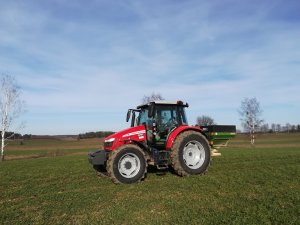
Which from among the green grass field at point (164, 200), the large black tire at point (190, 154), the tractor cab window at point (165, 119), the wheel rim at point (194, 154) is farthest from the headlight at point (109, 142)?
the wheel rim at point (194, 154)

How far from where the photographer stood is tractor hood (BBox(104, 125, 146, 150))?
34.9ft

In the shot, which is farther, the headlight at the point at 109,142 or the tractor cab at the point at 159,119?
the tractor cab at the point at 159,119

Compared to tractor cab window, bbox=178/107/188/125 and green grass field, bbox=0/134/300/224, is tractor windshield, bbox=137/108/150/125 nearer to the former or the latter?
tractor cab window, bbox=178/107/188/125

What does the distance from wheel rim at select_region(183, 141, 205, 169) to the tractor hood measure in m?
1.53

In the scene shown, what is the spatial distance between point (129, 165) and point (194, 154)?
2423 millimetres

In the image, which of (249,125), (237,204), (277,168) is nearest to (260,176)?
(277,168)

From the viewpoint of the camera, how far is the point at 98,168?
1243 centimetres

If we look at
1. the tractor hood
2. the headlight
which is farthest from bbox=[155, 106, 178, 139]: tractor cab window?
the headlight

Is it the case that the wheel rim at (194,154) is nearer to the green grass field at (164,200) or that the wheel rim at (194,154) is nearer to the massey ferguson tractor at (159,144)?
the massey ferguson tractor at (159,144)

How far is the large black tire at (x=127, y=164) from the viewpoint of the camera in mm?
9875

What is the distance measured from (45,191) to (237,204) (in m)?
5.43

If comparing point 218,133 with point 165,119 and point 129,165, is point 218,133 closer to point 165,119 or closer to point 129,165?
point 165,119

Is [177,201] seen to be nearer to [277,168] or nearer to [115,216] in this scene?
[115,216]

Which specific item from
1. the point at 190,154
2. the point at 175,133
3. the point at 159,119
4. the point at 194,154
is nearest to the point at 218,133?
the point at 194,154
